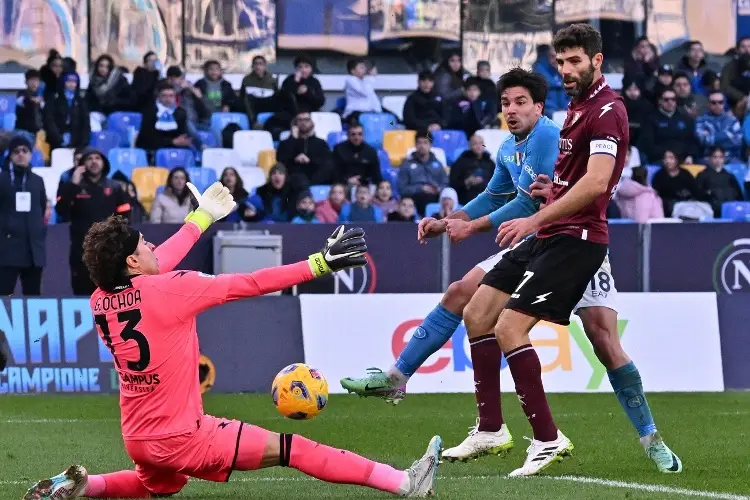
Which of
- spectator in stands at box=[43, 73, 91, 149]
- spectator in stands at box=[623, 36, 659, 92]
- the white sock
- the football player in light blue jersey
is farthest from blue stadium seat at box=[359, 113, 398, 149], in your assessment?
the white sock

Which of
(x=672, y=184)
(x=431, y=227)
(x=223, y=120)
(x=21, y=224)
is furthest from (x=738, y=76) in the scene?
(x=431, y=227)

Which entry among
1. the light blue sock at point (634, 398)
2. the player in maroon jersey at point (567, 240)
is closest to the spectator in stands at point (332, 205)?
the light blue sock at point (634, 398)

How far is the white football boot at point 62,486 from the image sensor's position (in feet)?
22.0

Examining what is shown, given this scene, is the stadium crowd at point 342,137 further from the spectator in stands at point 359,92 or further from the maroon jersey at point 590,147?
the maroon jersey at point 590,147

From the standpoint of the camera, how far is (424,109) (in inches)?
838

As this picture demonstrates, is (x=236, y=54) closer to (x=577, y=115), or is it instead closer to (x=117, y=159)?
(x=117, y=159)

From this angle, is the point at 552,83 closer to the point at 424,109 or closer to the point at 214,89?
the point at 424,109

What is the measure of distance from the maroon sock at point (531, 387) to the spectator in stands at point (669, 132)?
13827 millimetres

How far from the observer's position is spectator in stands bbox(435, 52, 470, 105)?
70.3 feet

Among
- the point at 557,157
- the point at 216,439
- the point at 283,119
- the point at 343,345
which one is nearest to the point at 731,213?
the point at 283,119

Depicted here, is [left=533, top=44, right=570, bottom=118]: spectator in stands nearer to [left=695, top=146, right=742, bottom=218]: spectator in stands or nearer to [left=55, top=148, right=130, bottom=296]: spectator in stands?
[left=695, top=146, right=742, bottom=218]: spectator in stands

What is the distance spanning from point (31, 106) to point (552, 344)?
9.29 meters

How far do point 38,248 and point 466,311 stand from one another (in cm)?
878

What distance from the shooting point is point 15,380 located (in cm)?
1340
